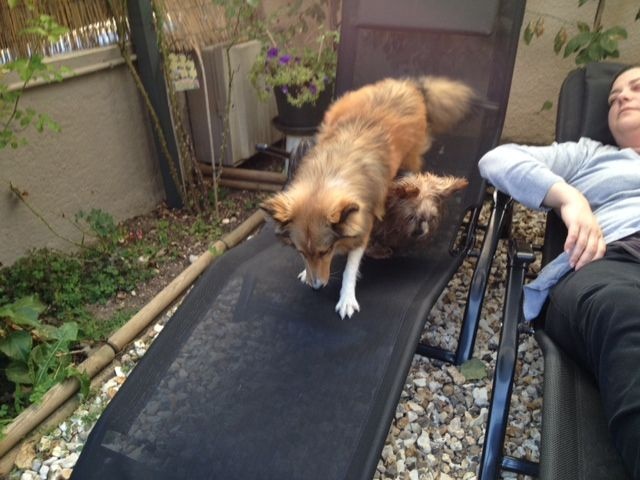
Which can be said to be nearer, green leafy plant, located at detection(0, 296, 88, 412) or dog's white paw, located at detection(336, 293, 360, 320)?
dog's white paw, located at detection(336, 293, 360, 320)

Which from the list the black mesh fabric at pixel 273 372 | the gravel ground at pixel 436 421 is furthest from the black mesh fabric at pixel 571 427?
the gravel ground at pixel 436 421

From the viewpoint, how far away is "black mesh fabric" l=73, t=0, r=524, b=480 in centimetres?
144

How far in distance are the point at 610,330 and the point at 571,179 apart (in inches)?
34.8

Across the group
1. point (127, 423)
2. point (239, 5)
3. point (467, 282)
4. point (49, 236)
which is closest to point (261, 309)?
point (127, 423)

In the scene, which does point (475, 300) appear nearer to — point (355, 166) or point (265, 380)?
point (355, 166)

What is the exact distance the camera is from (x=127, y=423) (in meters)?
1.55

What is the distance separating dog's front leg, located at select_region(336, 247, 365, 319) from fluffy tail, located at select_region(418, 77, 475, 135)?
99 cm

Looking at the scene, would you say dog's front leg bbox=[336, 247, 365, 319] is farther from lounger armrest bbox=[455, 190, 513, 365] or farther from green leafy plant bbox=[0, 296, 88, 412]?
green leafy plant bbox=[0, 296, 88, 412]

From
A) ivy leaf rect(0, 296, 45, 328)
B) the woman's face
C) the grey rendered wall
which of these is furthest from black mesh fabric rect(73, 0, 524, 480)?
the grey rendered wall

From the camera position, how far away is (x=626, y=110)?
6.55 feet

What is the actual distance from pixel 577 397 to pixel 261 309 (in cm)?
110

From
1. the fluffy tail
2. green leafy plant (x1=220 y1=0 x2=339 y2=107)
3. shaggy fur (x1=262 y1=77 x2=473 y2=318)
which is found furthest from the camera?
green leafy plant (x1=220 y1=0 x2=339 y2=107)

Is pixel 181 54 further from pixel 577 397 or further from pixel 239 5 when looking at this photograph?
pixel 577 397

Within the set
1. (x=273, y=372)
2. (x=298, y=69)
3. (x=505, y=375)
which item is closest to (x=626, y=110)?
(x=505, y=375)
